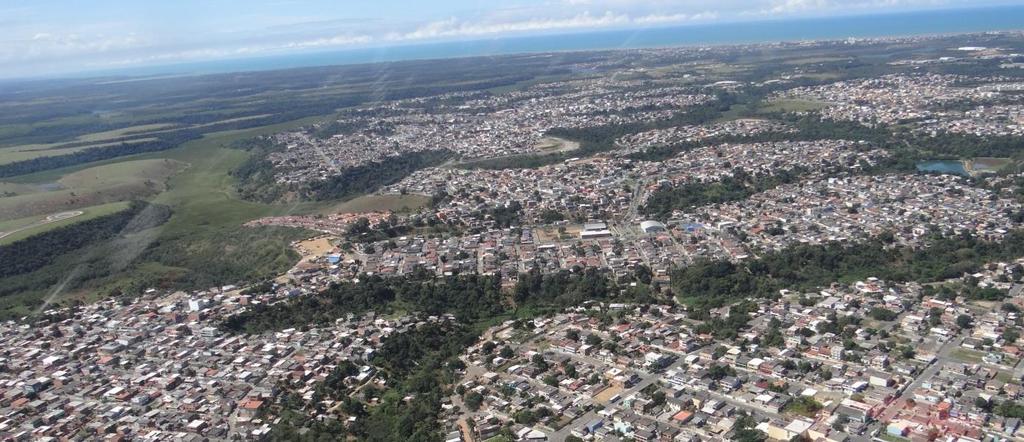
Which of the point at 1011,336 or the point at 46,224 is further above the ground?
the point at 46,224

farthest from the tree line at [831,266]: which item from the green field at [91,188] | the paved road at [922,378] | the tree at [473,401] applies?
the green field at [91,188]

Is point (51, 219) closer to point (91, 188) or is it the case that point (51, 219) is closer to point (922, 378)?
point (91, 188)

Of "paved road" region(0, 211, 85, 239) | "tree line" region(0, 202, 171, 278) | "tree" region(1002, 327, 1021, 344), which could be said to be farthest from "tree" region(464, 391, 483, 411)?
"paved road" region(0, 211, 85, 239)

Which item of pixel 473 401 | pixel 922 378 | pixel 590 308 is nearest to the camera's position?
pixel 922 378

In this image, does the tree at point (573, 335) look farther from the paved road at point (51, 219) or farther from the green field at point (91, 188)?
the green field at point (91, 188)

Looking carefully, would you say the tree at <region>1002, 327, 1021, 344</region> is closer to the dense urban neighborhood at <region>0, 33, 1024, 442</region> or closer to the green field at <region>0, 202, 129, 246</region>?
the dense urban neighborhood at <region>0, 33, 1024, 442</region>

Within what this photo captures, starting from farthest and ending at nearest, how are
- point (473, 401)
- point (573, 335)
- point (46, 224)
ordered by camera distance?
→ point (46, 224), point (573, 335), point (473, 401)

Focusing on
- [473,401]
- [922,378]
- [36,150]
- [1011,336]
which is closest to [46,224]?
[473,401]

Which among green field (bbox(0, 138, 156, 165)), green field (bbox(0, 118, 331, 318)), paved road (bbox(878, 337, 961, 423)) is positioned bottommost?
paved road (bbox(878, 337, 961, 423))

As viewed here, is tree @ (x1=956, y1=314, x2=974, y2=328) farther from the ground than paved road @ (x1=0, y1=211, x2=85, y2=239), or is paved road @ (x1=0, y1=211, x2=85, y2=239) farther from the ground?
paved road @ (x1=0, y1=211, x2=85, y2=239)

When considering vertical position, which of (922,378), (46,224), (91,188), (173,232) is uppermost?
(91,188)

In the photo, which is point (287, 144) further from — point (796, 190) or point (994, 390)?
point (994, 390)
